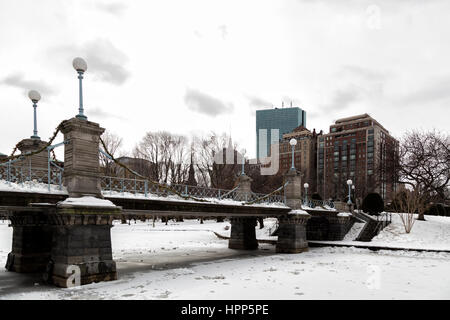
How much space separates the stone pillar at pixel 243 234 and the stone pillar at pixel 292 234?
3408mm

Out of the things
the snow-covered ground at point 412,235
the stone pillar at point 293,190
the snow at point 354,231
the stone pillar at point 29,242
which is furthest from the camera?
the snow at point 354,231

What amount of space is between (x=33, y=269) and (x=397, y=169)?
33.4 m

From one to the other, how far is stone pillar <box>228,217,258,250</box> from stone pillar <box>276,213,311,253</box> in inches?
134

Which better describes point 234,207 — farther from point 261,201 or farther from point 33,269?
point 33,269

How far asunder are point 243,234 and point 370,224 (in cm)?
1265

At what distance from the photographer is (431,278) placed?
14.3 metres

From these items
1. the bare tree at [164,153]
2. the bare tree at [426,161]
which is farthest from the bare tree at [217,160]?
the bare tree at [426,161]

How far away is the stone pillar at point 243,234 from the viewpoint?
90.4 ft

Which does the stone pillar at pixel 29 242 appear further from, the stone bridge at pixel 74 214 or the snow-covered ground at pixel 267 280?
the snow-covered ground at pixel 267 280

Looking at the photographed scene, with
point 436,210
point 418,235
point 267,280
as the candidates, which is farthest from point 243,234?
point 436,210

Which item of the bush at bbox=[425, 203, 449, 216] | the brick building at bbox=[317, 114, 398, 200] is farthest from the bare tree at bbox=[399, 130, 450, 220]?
the brick building at bbox=[317, 114, 398, 200]

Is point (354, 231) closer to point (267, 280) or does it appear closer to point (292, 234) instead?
point (292, 234)

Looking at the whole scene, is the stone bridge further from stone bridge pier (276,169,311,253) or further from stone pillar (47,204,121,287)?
stone bridge pier (276,169,311,253)
